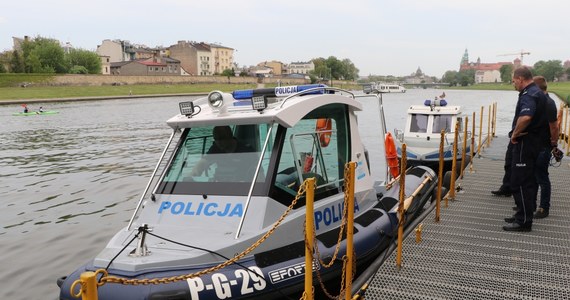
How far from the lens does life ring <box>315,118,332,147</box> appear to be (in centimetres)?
544

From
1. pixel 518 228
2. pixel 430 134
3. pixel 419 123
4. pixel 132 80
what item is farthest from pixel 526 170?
pixel 132 80

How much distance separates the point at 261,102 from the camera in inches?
184

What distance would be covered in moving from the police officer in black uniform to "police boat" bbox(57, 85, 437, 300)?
5.28 feet

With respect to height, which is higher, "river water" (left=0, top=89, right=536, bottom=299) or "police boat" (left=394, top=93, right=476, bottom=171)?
"police boat" (left=394, top=93, right=476, bottom=171)

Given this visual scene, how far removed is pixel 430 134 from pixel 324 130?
33.0ft

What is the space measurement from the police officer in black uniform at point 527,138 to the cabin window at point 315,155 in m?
2.09

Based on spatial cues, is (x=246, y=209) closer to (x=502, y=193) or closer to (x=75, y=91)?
(x=502, y=193)

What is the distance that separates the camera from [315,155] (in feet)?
17.6

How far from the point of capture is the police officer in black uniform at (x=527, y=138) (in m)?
5.28

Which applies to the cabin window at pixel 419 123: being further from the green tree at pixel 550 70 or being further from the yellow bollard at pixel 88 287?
the green tree at pixel 550 70

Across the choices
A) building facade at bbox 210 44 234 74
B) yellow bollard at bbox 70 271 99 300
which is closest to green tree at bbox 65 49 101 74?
building facade at bbox 210 44 234 74

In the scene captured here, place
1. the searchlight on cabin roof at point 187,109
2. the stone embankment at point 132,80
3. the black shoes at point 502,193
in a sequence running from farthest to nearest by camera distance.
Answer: the stone embankment at point 132,80
the black shoes at point 502,193
the searchlight on cabin roof at point 187,109

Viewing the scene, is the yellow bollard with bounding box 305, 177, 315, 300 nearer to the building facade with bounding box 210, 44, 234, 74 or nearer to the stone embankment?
the stone embankment

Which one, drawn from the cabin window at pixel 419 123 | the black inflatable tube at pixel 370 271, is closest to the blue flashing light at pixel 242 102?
the black inflatable tube at pixel 370 271
